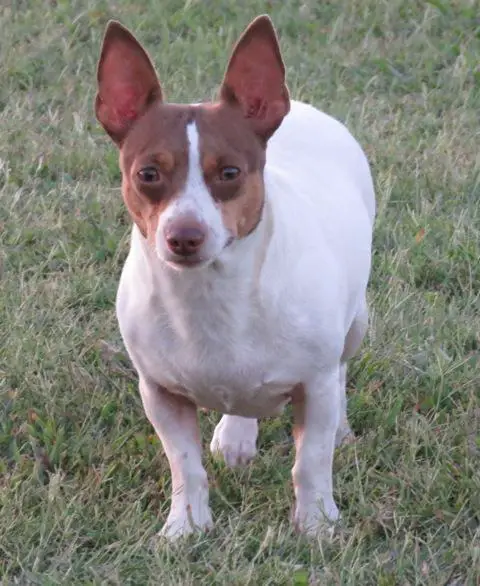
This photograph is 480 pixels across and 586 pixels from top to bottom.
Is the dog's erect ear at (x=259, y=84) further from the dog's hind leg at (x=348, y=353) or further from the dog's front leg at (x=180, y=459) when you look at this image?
the dog's hind leg at (x=348, y=353)

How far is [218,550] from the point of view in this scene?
357 cm

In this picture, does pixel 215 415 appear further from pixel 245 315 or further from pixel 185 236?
pixel 185 236

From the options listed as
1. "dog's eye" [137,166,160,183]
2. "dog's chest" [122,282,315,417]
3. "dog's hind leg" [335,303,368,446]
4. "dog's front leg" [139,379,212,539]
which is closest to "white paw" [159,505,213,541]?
"dog's front leg" [139,379,212,539]

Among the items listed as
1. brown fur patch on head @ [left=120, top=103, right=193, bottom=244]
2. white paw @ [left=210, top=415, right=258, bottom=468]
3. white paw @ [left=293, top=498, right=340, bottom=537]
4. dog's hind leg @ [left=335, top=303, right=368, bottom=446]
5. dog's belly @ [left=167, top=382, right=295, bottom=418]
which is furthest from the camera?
dog's hind leg @ [left=335, top=303, right=368, bottom=446]

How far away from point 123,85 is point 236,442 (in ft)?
4.18

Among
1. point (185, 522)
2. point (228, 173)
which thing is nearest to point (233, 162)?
point (228, 173)

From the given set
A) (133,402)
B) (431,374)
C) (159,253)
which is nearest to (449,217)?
(431,374)

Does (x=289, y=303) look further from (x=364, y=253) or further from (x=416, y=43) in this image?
(x=416, y=43)

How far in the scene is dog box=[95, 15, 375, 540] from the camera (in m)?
3.21

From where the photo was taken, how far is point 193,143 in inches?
126

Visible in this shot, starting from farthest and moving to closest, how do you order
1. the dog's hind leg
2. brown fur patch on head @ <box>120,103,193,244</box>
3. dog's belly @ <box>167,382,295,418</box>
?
Answer: 1. the dog's hind leg
2. dog's belly @ <box>167,382,295,418</box>
3. brown fur patch on head @ <box>120,103,193,244</box>

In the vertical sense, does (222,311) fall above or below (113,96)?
below

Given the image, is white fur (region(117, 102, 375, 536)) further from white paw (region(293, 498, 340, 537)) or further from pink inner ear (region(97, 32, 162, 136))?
pink inner ear (region(97, 32, 162, 136))

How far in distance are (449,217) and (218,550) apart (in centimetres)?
261
